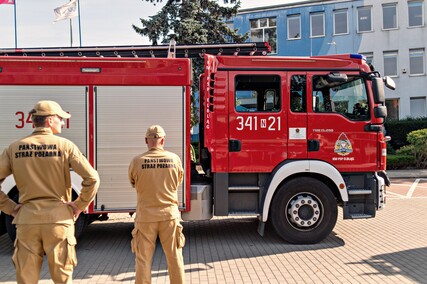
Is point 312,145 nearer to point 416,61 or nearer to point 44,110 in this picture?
point 44,110

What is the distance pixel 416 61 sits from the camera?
28938 mm

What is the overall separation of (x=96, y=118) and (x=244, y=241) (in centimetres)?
314

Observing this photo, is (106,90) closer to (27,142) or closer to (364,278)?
(27,142)

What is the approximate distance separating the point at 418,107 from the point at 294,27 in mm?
10641

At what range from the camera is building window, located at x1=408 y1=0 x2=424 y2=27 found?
95.0 ft

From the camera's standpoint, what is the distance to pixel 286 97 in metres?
6.46

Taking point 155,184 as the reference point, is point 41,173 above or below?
above

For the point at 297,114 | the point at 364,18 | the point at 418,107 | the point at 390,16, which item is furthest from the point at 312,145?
the point at 390,16

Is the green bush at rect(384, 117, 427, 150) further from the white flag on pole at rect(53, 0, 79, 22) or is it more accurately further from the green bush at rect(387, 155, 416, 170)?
the white flag on pole at rect(53, 0, 79, 22)

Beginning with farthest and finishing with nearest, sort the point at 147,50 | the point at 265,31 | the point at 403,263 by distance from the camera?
the point at 265,31 < the point at 147,50 < the point at 403,263

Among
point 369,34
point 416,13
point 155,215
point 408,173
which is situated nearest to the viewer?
point 155,215

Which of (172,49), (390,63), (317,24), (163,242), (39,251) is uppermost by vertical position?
(317,24)

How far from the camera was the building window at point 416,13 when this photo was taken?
95.0 feet

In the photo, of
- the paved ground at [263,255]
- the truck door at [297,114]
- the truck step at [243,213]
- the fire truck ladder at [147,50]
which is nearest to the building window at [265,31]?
the fire truck ladder at [147,50]
